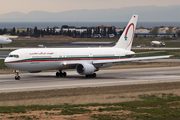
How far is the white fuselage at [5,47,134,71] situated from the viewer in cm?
4012

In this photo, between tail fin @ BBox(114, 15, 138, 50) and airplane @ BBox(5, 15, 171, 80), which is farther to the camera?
tail fin @ BBox(114, 15, 138, 50)

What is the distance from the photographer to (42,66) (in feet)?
137

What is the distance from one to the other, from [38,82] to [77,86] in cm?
585

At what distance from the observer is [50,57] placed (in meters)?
42.1

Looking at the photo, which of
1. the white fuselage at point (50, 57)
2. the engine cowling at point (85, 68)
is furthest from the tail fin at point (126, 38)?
the engine cowling at point (85, 68)

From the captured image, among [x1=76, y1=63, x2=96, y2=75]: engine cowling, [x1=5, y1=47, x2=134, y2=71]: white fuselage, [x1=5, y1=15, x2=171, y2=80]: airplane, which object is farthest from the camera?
[x1=76, y1=63, x2=96, y2=75]: engine cowling

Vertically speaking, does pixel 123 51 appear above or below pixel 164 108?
above

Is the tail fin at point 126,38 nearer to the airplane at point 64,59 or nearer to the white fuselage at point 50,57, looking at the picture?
the airplane at point 64,59

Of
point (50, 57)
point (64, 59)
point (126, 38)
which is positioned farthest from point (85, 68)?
point (126, 38)

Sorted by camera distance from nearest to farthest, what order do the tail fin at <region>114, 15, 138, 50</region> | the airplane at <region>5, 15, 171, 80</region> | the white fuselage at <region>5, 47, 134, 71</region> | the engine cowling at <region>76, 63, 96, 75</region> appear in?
the white fuselage at <region>5, 47, 134, 71</region> → the airplane at <region>5, 15, 171, 80</region> → the engine cowling at <region>76, 63, 96, 75</region> → the tail fin at <region>114, 15, 138, 50</region>

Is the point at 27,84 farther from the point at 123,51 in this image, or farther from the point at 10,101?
the point at 123,51

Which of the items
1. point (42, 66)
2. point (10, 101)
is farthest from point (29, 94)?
point (42, 66)

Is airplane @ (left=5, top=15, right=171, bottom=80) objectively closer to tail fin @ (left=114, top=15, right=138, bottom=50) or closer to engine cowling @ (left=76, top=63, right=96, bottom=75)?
engine cowling @ (left=76, top=63, right=96, bottom=75)

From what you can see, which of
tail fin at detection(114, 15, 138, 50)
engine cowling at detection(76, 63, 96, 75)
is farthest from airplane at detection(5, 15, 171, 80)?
tail fin at detection(114, 15, 138, 50)
